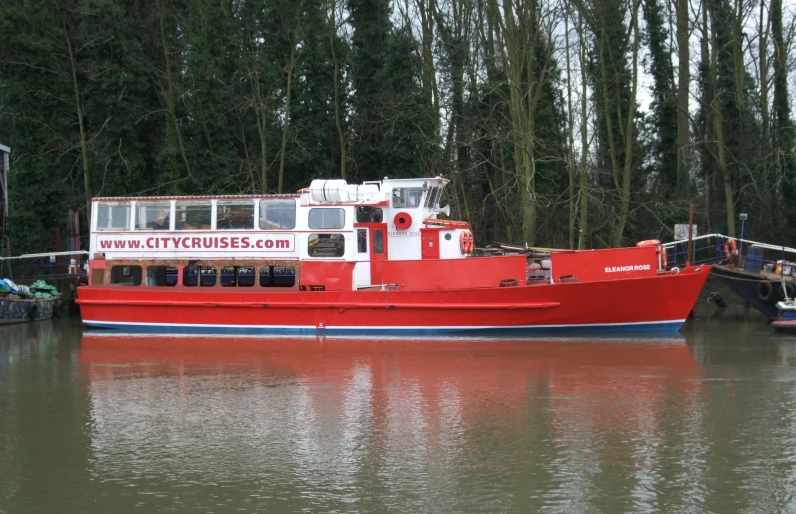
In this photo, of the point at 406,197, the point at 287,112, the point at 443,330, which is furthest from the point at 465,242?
the point at 287,112

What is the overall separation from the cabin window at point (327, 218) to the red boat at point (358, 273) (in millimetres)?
23

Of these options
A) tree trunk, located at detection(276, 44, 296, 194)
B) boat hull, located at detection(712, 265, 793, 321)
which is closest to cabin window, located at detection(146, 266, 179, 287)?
tree trunk, located at detection(276, 44, 296, 194)

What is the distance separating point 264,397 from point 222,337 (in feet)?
24.1

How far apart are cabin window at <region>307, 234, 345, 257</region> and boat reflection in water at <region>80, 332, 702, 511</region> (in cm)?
280

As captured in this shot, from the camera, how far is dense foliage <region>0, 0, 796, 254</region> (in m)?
28.9

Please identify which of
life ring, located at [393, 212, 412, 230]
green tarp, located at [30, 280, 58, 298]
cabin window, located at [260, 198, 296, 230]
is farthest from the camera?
green tarp, located at [30, 280, 58, 298]

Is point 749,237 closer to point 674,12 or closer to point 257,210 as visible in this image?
point 674,12

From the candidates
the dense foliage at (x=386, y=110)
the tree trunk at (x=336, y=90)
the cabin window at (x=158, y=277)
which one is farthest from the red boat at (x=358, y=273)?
the tree trunk at (x=336, y=90)

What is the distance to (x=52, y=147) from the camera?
101 feet

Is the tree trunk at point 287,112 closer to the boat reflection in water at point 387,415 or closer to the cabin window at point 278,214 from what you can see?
the cabin window at point 278,214

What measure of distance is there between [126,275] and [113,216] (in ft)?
7.19

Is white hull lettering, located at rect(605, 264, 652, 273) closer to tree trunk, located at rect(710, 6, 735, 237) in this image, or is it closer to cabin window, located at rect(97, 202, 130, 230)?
tree trunk, located at rect(710, 6, 735, 237)

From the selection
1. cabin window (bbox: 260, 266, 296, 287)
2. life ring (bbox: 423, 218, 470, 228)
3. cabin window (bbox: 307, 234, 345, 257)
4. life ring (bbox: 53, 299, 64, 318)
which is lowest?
life ring (bbox: 53, 299, 64, 318)

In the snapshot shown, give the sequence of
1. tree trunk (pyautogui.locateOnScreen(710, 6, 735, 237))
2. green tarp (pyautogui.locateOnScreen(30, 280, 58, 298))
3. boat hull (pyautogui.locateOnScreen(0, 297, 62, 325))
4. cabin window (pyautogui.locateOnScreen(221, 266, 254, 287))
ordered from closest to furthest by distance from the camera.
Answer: cabin window (pyautogui.locateOnScreen(221, 266, 254, 287))
boat hull (pyautogui.locateOnScreen(0, 297, 62, 325))
green tarp (pyautogui.locateOnScreen(30, 280, 58, 298))
tree trunk (pyautogui.locateOnScreen(710, 6, 735, 237))
